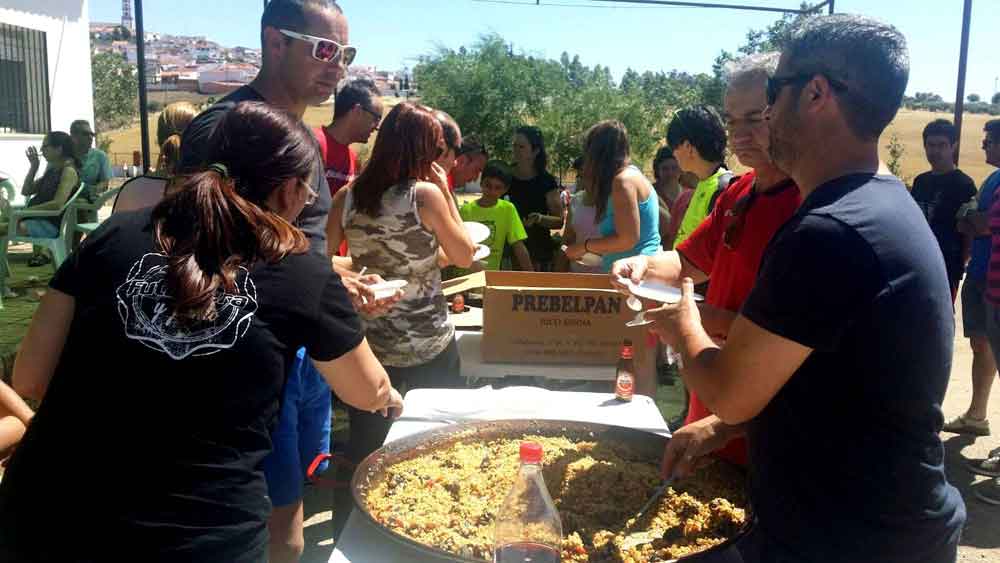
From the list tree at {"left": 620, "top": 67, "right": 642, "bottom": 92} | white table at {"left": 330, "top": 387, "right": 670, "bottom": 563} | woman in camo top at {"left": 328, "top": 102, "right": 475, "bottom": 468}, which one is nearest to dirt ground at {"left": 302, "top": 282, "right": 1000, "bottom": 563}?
Result: woman in camo top at {"left": 328, "top": 102, "right": 475, "bottom": 468}

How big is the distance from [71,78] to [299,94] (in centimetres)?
1286

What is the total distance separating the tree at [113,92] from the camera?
4647 centimetres

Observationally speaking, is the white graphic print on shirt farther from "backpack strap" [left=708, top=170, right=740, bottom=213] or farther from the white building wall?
the white building wall

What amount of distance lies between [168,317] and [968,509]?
3837 mm

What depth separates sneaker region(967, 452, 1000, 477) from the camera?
411 centimetres

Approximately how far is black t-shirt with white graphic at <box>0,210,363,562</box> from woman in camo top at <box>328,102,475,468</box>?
1.40 m

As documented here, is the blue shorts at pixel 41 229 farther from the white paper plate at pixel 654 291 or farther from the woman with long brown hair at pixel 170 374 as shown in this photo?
the white paper plate at pixel 654 291

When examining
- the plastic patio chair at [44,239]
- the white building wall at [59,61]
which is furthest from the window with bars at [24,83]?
the plastic patio chair at [44,239]

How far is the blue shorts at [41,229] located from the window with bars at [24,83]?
550 centimetres

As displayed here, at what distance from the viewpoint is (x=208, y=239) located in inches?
54.6

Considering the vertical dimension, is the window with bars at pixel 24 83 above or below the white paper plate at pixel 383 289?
below

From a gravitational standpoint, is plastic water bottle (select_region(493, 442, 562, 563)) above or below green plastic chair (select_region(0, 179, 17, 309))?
above

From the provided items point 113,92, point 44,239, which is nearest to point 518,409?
point 44,239

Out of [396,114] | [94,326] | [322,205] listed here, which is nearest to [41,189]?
[396,114]
